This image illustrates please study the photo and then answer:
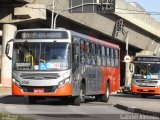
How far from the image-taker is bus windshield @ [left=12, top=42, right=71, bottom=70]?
22.9 m

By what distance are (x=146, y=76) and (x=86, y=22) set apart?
16.7 metres

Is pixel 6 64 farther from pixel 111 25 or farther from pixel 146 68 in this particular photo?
pixel 146 68

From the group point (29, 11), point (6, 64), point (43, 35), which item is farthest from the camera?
point (6, 64)

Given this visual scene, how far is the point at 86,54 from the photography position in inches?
1005

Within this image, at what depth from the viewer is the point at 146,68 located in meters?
37.9

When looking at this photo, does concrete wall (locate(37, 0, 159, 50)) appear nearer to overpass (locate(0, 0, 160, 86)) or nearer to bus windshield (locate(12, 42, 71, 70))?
overpass (locate(0, 0, 160, 86))

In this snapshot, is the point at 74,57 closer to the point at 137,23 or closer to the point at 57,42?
the point at 57,42

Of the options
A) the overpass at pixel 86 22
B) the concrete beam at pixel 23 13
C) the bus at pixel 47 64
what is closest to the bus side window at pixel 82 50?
the bus at pixel 47 64

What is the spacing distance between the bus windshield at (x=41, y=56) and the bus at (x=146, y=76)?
15497 millimetres

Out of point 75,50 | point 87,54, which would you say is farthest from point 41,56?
point 87,54

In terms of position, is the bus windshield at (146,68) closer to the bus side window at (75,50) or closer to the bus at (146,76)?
the bus at (146,76)

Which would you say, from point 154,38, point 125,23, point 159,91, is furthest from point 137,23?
point 159,91

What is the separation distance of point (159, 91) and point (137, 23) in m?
21.4

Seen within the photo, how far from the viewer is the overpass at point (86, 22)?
47.0 meters
